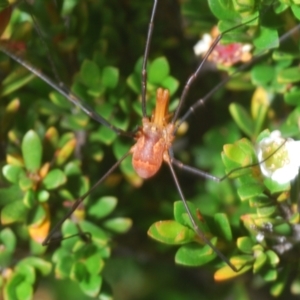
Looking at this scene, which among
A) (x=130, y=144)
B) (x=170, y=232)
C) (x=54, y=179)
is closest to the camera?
(x=170, y=232)

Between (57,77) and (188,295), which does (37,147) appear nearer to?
(57,77)

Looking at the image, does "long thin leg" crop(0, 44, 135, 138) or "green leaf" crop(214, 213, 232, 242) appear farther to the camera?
"long thin leg" crop(0, 44, 135, 138)

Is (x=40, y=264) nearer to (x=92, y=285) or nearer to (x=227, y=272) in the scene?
(x=92, y=285)

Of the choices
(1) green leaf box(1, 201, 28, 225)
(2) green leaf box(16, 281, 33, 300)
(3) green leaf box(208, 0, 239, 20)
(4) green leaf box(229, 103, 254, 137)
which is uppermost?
(3) green leaf box(208, 0, 239, 20)

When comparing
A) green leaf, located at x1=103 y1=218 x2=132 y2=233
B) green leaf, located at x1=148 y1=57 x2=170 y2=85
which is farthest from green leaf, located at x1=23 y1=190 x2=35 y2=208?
A: green leaf, located at x1=148 y1=57 x2=170 y2=85

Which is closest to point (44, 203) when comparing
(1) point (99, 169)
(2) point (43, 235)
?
(2) point (43, 235)

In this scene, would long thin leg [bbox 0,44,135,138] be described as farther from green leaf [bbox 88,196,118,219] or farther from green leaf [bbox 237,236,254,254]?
green leaf [bbox 237,236,254,254]

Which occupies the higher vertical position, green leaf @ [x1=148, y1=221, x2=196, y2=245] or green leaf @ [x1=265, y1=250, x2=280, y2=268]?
green leaf @ [x1=148, y1=221, x2=196, y2=245]

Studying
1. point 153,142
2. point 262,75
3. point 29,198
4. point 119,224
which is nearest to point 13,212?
point 29,198
